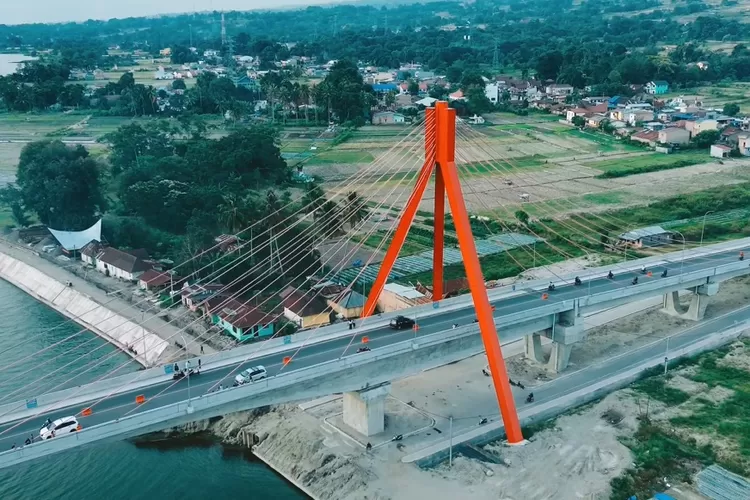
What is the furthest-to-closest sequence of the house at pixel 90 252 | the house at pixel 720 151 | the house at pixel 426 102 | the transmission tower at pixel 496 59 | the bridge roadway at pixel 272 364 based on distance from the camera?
the transmission tower at pixel 496 59
the house at pixel 426 102
the house at pixel 720 151
the house at pixel 90 252
the bridge roadway at pixel 272 364

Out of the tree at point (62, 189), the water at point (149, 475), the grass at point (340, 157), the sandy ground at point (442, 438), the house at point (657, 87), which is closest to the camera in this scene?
the sandy ground at point (442, 438)

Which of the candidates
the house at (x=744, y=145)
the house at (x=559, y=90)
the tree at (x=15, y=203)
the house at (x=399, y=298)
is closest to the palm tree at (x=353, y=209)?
the house at (x=399, y=298)

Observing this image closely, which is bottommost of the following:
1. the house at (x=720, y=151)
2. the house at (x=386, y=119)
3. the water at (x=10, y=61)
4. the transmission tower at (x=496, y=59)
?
the house at (x=720, y=151)

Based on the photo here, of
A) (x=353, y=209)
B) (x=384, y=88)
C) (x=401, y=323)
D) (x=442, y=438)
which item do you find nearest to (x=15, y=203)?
(x=353, y=209)

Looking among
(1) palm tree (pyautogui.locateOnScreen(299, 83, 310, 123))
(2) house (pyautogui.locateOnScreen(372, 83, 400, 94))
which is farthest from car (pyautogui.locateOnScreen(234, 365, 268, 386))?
(2) house (pyautogui.locateOnScreen(372, 83, 400, 94))

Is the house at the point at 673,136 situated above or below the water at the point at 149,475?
above

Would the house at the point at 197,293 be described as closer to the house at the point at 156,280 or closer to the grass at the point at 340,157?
the house at the point at 156,280
